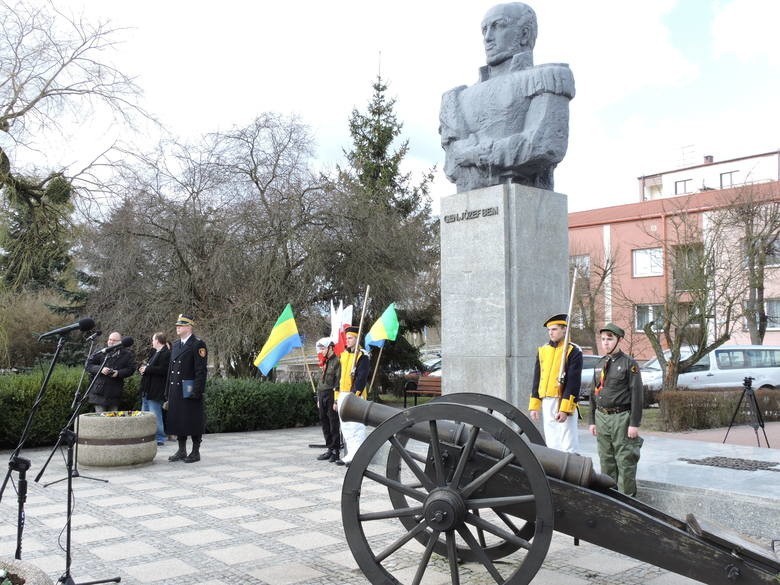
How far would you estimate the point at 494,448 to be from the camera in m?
4.25

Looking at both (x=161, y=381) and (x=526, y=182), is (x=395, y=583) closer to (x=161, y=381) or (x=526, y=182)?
(x=526, y=182)

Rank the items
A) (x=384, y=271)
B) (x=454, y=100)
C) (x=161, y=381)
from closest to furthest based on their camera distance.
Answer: (x=454, y=100), (x=161, y=381), (x=384, y=271)

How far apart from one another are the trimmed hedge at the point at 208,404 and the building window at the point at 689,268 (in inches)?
417

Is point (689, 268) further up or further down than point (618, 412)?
further up

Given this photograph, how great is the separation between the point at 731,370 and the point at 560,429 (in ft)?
47.8

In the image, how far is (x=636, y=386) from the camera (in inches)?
250

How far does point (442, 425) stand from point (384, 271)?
1145cm

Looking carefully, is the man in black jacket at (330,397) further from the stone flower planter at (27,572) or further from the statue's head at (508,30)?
the stone flower planter at (27,572)

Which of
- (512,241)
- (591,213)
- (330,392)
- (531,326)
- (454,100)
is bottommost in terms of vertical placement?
(330,392)

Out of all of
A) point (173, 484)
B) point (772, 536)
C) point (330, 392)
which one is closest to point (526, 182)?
point (330, 392)

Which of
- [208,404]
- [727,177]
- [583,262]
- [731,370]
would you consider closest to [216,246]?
[208,404]

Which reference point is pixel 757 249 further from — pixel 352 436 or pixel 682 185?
pixel 682 185

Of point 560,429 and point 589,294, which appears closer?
point 560,429

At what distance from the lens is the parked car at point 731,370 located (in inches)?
768
